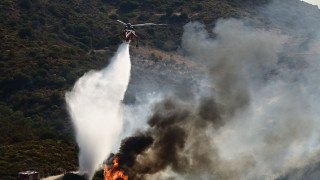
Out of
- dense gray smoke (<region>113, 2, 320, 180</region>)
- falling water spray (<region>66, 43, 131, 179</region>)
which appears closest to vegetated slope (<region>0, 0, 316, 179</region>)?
falling water spray (<region>66, 43, 131, 179</region>)

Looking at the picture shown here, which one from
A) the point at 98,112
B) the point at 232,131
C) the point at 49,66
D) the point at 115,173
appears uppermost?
the point at 49,66

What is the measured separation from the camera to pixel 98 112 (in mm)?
75062

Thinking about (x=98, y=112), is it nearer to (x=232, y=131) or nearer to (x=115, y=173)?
(x=115, y=173)

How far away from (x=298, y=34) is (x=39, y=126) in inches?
3759

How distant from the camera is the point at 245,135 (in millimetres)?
81438

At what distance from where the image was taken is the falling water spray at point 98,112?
70.0 meters

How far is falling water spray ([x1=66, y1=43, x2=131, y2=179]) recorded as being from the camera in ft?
230

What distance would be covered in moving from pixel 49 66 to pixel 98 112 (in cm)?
7570

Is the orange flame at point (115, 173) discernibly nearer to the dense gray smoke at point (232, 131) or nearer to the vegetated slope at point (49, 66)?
the dense gray smoke at point (232, 131)

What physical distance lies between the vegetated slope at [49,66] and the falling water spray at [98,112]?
965 cm

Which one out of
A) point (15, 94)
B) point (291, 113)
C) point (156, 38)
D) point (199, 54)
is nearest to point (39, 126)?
point (15, 94)

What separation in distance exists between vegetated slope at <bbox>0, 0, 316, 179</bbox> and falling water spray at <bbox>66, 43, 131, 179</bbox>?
965cm

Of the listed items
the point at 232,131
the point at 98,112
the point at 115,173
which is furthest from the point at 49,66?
the point at 115,173

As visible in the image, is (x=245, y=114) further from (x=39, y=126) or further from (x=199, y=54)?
(x=39, y=126)
